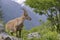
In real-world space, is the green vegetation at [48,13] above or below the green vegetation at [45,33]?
above

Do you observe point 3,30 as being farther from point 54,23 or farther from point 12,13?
point 54,23

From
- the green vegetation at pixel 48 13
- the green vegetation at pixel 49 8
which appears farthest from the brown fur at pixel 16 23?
the green vegetation at pixel 49 8

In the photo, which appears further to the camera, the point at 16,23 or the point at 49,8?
the point at 49,8

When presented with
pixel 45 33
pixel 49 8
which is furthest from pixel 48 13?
pixel 45 33

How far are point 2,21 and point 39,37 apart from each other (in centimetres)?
135

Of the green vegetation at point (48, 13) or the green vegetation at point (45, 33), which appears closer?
the green vegetation at point (45, 33)

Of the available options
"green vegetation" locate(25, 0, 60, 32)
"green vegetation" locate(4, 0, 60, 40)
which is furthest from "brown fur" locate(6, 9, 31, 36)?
"green vegetation" locate(25, 0, 60, 32)

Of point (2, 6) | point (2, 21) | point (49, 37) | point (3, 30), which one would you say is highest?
point (2, 6)

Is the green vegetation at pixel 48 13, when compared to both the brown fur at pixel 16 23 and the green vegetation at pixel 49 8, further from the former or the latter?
the brown fur at pixel 16 23

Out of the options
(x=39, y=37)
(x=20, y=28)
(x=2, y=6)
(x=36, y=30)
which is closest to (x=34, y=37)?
(x=39, y=37)

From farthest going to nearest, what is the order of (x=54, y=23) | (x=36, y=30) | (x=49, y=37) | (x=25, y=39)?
(x=54, y=23)
(x=36, y=30)
(x=25, y=39)
(x=49, y=37)

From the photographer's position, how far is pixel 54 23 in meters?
7.96

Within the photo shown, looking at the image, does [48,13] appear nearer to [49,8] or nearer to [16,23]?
[49,8]

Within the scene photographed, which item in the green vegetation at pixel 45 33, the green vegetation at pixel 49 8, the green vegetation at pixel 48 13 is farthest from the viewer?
the green vegetation at pixel 49 8
